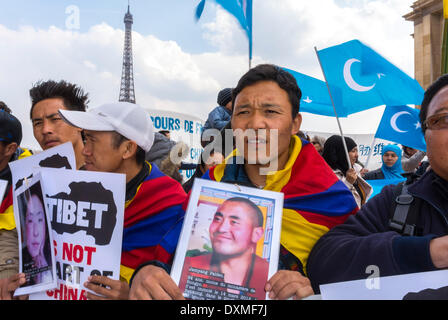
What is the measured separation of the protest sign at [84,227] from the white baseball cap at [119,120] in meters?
0.53

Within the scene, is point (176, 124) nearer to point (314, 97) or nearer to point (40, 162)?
point (314, 97)

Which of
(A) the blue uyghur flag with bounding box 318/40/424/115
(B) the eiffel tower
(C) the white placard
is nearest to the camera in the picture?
(C) the white placard

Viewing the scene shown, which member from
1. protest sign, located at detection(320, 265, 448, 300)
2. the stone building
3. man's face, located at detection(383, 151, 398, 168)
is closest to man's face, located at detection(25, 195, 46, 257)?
protest sign, located at detection(320, 265, 448, 300)

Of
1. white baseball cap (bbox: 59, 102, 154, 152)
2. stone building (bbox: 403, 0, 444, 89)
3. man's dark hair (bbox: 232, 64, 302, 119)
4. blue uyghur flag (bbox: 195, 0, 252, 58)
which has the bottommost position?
white baseball cap (bbox: 59, 102, 154, 152)

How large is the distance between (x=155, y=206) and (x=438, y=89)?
5.26ft

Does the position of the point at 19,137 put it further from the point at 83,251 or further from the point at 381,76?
the point at 381,76

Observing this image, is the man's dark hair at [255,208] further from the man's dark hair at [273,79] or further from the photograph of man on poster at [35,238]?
the photograph of man on poster at [35,238]

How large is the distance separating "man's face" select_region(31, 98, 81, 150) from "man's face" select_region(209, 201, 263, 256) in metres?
2.01

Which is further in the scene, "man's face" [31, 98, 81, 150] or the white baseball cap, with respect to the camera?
"man's face" [31, 98, 81, 150]

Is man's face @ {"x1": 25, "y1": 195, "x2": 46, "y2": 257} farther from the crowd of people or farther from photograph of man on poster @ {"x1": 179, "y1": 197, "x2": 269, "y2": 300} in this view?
photograph of man on poster @ {"x1": 179, "y1": 197, "x2": 269, "y2": 300}

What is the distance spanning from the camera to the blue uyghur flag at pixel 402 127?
5691 mm

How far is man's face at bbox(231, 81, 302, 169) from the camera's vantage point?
207 centimetres

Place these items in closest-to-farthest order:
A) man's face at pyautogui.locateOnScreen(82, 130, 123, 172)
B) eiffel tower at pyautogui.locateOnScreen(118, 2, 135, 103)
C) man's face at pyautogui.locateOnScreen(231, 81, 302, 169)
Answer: man's face at pyautogui.locateOnScreen(231, 81, 302, 169) < man's face at pyautogui.locateOnScreen(82, 130, 123, 172) < eiffel tower at pyautogui.locateOnScreen(118, 2, 135, 103)

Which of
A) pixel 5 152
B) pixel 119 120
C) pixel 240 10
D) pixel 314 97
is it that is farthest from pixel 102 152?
pixel 314 97
